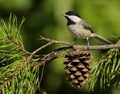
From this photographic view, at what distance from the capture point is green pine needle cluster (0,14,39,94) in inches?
69.3

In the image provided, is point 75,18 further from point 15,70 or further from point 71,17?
point 15,70

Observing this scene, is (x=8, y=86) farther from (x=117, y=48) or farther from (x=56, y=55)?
(x=117, y=48)

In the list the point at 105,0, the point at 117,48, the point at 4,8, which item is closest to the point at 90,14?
the point at 105,0

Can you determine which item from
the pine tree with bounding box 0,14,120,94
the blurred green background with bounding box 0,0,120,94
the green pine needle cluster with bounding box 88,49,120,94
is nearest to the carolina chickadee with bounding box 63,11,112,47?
the blurred green background with bounding box 0,0,120,94

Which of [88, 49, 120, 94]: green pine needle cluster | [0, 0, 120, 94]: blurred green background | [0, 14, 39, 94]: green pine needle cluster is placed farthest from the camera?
[0, 0, 120, 94]: blurred green background

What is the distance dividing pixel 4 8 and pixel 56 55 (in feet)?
7.73

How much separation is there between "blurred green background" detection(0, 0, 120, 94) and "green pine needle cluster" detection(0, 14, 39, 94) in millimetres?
1740

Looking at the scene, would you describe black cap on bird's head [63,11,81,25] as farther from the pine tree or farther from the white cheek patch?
the pine tree

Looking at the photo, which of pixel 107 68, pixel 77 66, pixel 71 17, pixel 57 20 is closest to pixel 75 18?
pixel 71 17

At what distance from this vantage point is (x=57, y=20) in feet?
12.5

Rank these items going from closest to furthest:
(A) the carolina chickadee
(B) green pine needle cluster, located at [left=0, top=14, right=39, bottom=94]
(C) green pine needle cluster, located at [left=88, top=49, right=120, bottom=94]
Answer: (B) green pine needle cluster, located at [left=0, top=14, right=39, bottom=94] < (C) green pine needle cluster, located at [left=88, top=49, right=120, bottom=94] < (A) the carolina chickadee

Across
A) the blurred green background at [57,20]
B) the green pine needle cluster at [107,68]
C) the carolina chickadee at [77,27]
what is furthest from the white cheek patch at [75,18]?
the green pine needle cluster at [107,68]

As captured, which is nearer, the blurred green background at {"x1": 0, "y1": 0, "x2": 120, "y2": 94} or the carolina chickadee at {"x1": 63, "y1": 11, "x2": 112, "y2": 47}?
the carolina chickadee at {"x1": 63, "y1": 11, "x2": 112, "y2": 47}

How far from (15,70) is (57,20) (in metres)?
2.05
